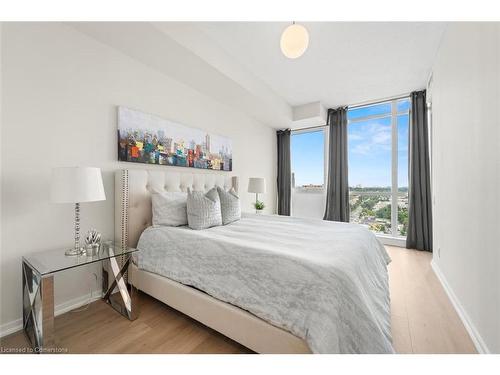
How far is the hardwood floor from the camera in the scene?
55.7 inches

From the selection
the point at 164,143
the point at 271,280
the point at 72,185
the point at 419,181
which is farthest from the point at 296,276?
the point at 419,181

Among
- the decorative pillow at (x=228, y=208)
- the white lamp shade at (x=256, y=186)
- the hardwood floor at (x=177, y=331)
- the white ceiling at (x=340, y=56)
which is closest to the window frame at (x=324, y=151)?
the white ceiling at (x=340, y=56)

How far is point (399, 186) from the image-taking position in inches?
155

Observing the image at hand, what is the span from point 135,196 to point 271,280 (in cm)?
165

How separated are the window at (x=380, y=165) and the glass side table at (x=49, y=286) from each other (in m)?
4.03

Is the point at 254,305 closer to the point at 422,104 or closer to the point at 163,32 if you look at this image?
the point at 163,32

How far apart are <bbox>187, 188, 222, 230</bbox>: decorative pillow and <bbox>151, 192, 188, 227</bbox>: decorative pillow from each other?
14 cm

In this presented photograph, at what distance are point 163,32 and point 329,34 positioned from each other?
65.6 inches

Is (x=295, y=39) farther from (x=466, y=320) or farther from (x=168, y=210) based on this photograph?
(x=466, y=320)

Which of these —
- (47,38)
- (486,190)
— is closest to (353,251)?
(486,190)

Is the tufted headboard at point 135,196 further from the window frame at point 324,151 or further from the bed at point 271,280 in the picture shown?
the window frame at point 324,151

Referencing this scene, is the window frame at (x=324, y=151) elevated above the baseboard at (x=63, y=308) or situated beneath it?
elevated above

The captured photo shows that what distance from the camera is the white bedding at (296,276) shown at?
3.49 feet

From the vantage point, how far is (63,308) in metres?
1.83
